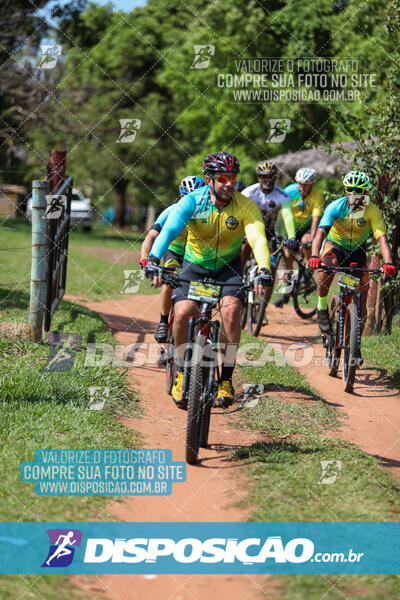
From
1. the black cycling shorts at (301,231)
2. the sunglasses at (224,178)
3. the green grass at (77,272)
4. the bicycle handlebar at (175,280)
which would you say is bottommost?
the green grass at (77,272)

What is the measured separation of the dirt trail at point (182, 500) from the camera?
147 inches

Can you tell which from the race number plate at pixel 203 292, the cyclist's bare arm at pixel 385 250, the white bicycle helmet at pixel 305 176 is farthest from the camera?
the white bicycle helmet at pixel 305 176

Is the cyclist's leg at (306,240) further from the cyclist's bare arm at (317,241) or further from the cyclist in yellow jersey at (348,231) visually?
the cyclist's bare arm at (317,241)

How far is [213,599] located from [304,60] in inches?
922

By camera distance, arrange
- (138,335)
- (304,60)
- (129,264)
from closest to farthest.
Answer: (138,335) → (129,264) → (304,60)

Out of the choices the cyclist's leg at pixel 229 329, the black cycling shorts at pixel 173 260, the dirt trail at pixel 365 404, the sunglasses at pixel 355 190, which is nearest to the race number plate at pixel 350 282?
the sunglasses at pixel 355 190

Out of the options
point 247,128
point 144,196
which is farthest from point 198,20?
point 144,196

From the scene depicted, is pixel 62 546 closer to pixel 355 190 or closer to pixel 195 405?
pixel 195 405

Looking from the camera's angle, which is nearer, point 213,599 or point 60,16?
point 213,599

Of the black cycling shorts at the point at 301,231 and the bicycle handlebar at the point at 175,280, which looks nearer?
the bicycle handlebar at the point at 175,280

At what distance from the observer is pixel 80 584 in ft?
12.1

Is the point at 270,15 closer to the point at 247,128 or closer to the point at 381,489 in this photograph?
the point at 247,128

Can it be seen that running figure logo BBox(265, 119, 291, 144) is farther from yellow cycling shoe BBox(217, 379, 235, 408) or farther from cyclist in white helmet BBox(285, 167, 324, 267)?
yellow cycling shoe BBox(217, 379, 235, 408)

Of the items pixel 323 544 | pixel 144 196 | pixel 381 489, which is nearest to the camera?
pixel 323 544
